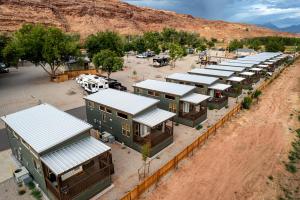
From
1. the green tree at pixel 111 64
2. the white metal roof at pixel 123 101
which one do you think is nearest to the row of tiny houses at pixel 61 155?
the white metal roof at pixel 123 101

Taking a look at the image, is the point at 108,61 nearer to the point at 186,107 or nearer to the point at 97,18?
the point at 186,107

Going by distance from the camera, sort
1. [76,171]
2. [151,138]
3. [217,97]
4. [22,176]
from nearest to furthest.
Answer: [76,171], [22,176], [151,138], [217,97]

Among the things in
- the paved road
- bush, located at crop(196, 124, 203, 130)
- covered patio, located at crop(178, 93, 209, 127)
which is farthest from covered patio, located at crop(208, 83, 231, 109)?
the paved road

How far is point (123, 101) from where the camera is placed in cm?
2186

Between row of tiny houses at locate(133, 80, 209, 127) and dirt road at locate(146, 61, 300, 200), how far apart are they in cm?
317

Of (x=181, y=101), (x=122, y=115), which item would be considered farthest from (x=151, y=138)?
(x=181, y=101)

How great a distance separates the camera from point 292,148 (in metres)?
21.9

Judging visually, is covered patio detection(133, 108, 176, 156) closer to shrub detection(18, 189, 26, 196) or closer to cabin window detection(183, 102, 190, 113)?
cabin window detection(183, 102, 190, 113)

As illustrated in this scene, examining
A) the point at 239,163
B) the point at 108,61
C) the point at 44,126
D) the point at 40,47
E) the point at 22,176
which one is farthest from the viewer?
the point at 40,47

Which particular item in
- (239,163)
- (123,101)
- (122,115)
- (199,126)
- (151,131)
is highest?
(123,101)

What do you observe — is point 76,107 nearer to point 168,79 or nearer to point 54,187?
point 168,79

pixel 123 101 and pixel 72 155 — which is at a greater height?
pixel 123 101

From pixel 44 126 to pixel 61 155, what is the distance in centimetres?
351

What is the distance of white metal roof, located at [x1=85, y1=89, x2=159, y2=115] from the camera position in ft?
66.5
